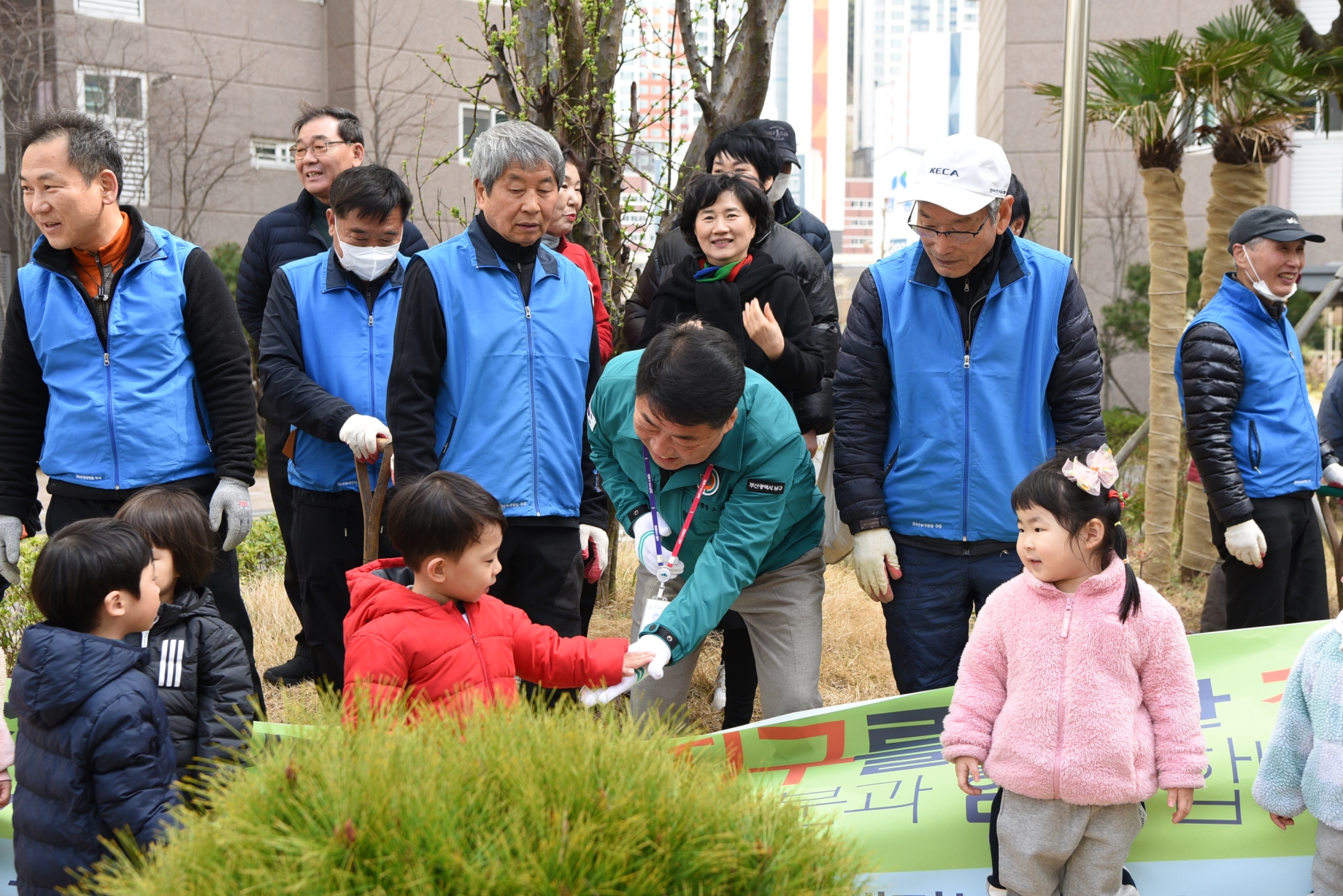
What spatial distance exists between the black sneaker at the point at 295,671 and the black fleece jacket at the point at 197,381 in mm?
1469

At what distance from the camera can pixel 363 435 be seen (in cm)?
362

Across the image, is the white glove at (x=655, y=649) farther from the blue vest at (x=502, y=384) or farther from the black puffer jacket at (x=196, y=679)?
the black puffer jacket at (x=196, y=679)

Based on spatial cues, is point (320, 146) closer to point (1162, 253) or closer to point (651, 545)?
→ point (651, 545)

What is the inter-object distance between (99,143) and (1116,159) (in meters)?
18.0

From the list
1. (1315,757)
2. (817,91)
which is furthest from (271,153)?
(817,91)

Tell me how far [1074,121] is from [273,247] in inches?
159

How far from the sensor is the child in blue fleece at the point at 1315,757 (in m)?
2.68

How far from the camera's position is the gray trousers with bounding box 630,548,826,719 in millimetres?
3586

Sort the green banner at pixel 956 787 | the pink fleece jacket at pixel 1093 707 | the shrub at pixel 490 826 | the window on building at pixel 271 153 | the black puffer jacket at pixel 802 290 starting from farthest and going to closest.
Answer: the window on building at pixel 271 153 < the black puffer jacket at pixel 802 290 < the green banner at pixel 956 787 < the pink fleece jacket at pixel 1093 707 < the shrub at pixel 490 826

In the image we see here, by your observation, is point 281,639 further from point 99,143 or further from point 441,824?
point 441,824

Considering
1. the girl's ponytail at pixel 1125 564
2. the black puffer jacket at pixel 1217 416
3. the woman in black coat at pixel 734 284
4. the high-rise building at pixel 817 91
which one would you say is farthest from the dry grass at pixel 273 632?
the high-rise building at pixel 817 91

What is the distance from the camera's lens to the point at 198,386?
3.81m

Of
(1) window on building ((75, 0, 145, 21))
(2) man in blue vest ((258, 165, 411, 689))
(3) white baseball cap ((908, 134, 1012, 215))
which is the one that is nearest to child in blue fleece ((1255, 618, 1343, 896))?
(3) white baseball cap ((908, 134, 1012, 215))

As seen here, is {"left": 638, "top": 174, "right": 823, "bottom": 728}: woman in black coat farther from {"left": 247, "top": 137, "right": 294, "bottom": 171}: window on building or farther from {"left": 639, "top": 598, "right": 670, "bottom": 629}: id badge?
{"left": 247, "top": 137, "right": 294, "bottom": 171}: window on building
